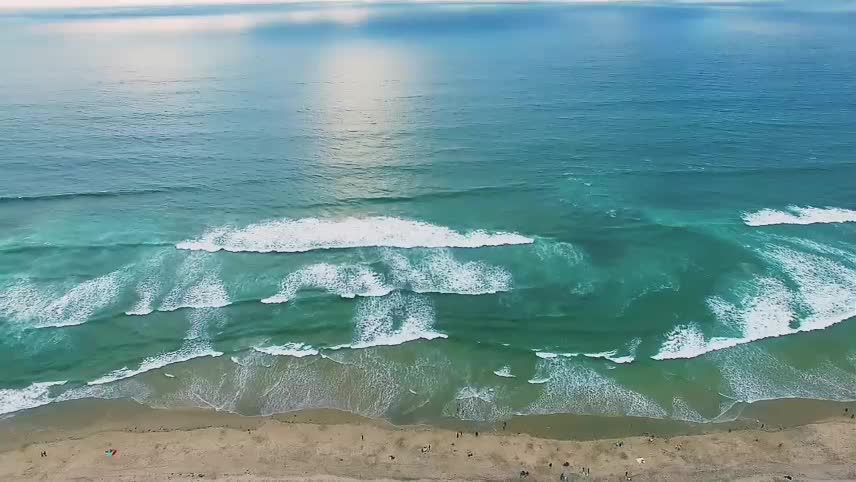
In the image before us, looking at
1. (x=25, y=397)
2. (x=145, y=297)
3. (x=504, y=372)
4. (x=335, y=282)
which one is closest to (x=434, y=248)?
(x=335, y=282)

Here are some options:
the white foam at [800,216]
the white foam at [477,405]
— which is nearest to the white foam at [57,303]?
the white foam at [477,405]

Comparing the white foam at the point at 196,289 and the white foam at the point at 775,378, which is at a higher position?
the white foam at the point at 196,289

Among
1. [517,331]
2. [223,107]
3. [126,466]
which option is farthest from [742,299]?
[223,107]

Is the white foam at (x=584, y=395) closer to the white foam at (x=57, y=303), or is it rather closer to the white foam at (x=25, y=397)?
Result: the white foam at (x=25, y=397)

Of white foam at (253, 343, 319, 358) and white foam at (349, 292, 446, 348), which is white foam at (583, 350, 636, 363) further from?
white foam at (253, 343, 319, 358)

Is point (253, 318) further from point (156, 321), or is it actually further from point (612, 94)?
point (612, 94)

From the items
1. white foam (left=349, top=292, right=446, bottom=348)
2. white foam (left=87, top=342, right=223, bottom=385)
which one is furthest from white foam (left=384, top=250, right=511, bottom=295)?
white foam (left=87, top=342, right=223, bottom=385)
